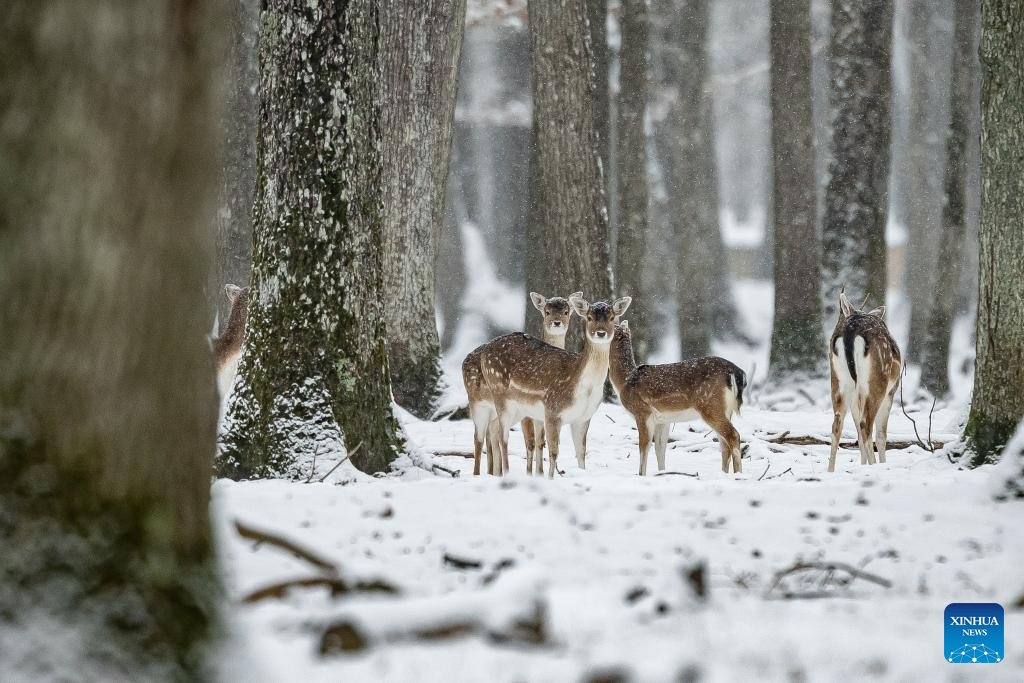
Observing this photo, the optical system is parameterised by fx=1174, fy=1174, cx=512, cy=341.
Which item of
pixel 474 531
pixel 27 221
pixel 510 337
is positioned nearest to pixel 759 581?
pixel 474 531

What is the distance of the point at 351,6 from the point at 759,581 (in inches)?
184

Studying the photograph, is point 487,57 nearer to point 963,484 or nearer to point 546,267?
point 546,267

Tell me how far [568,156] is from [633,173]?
539 centimetres

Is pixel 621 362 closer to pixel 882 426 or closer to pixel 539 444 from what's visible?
pixel 539 444

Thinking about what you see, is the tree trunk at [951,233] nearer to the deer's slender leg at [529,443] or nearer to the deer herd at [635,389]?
the deer herd at [635,389]

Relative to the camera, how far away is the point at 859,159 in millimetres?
16000

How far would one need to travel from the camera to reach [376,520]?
5.13 metres

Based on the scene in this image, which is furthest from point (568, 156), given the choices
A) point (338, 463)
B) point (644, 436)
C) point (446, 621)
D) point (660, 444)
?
point (446, 621)

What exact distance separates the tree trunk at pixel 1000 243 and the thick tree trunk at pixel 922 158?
673 inches

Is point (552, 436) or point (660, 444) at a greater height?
point (552, 436)

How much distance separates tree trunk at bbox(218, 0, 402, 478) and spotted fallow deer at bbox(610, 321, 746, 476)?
3457 millimetres

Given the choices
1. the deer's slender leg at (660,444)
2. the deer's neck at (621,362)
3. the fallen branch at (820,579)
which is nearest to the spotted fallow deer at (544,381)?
the deer's neck at (621,362)

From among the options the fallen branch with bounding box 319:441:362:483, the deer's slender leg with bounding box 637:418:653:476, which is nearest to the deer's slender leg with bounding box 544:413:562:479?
the deer's slender leg with bounding box 637:418:653:476

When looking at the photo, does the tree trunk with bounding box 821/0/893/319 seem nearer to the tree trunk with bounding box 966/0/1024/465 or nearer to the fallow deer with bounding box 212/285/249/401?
the tree trunk with bounding box 966/0/1024/465
